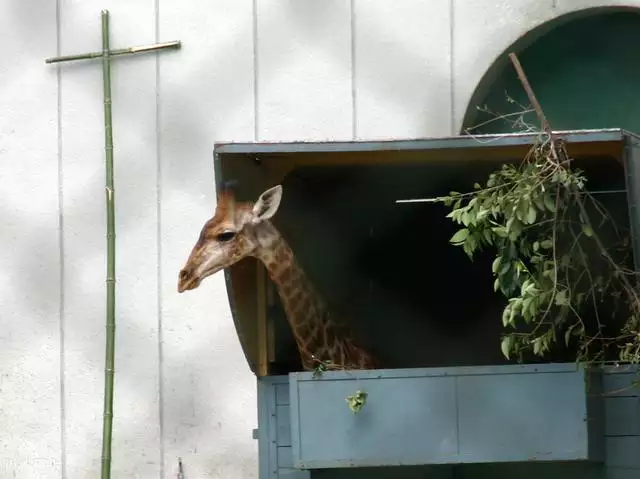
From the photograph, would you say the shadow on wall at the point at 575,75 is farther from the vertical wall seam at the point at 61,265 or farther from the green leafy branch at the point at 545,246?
the vertical wall seam at the point at 61,265

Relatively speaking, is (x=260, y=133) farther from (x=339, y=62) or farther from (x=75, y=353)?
(x=75, y=353)

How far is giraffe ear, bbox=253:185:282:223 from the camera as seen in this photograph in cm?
385

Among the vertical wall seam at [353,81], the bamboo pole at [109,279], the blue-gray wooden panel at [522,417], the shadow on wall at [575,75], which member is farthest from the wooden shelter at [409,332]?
the bamboo pole at [109,279]

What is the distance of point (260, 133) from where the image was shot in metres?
4.70

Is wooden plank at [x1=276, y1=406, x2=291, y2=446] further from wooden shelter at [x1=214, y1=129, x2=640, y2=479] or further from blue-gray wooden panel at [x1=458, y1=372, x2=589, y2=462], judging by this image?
blue-gray wooden panel at [x1=458, y1=372, x2=589, y2=462]

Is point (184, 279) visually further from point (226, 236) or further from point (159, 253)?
point (159, 253)

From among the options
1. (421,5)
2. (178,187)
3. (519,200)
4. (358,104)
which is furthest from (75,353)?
(519,200)

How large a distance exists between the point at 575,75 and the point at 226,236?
1.37 m

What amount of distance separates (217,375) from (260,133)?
2.37ft

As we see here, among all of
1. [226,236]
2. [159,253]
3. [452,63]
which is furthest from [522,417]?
[159,253]

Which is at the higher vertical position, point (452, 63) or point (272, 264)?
point (452, 63)

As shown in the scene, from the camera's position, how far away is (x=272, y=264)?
3973 mm

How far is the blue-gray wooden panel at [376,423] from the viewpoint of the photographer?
356 cm

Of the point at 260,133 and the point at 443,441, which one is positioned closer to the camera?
the point at 443,441
